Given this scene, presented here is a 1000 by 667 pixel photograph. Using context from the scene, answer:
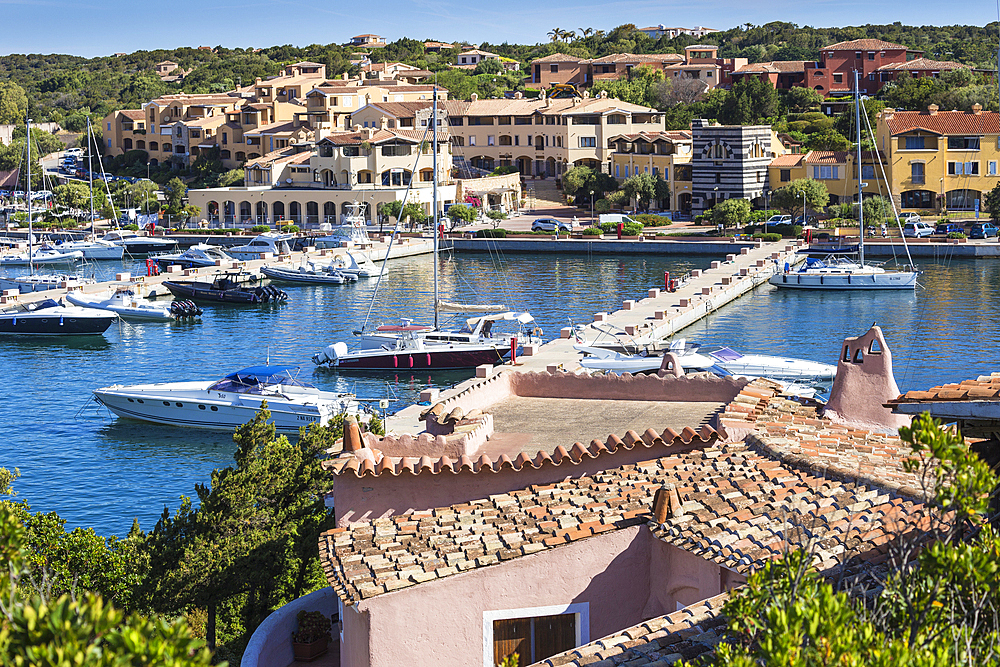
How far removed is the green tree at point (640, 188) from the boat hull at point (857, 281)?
32.3 m

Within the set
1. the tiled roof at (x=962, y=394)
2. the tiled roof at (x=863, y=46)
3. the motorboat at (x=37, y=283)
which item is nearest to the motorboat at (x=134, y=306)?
the motorboat at (x=37, y=283)

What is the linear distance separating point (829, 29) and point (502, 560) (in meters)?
190

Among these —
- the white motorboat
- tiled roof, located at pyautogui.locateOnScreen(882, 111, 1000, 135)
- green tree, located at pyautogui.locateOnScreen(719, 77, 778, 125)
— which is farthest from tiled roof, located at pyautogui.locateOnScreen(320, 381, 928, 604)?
green tree, located at pyautogui.locateOnScreen(719, 77, 778, 125)

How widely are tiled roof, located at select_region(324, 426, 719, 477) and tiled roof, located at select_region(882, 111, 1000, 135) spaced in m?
80.2

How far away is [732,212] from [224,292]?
36817 millimetres

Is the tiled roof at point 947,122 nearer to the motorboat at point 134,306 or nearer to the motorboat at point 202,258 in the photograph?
the motorboat at point 202,258

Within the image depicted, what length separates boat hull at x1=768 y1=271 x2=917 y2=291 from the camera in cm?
6612

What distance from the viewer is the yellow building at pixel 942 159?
88.2 metres

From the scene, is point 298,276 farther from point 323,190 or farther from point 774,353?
point 774,353

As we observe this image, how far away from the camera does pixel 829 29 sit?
190 m

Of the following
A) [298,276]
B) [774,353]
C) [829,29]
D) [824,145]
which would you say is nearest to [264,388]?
[774,353]

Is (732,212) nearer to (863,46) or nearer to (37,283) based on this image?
(37,283)

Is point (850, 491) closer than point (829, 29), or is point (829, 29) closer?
point (850, 491)

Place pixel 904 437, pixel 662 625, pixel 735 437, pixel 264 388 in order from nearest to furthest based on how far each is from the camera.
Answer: pixel 904 437 → pixel 662 625 → pixel 735 437 → pixel 264 388
